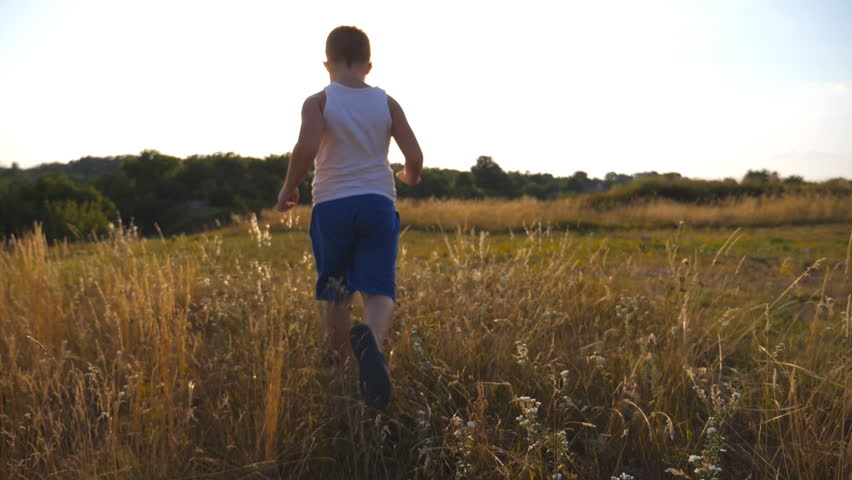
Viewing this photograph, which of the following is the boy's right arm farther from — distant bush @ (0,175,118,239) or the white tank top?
distant bush @ (0,175,118,239)

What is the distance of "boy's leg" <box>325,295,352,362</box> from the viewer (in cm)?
327

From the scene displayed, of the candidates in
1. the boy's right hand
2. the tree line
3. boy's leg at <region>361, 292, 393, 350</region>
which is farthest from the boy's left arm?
the tree line

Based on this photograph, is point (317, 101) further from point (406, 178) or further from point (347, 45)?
point (406, 178)

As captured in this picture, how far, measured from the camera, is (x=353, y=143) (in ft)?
10.3

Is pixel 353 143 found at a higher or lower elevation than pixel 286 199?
higher

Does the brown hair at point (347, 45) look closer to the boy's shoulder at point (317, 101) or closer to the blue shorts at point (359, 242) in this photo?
the boy's shoulder at point (317, 101)

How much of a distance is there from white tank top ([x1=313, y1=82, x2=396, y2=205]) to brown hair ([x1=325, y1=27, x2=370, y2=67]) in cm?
15

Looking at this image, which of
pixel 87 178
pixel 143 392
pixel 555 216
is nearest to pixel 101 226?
pixel 87 178

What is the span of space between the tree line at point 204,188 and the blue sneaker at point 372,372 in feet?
66.9

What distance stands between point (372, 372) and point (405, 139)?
123 centimetres

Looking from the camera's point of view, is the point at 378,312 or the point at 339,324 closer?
the point at 378,312

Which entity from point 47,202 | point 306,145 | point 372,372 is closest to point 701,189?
point 306,145

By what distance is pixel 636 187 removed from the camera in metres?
25.0

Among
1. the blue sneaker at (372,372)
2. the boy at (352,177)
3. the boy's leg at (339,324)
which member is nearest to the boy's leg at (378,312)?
the boy at (352,177)
